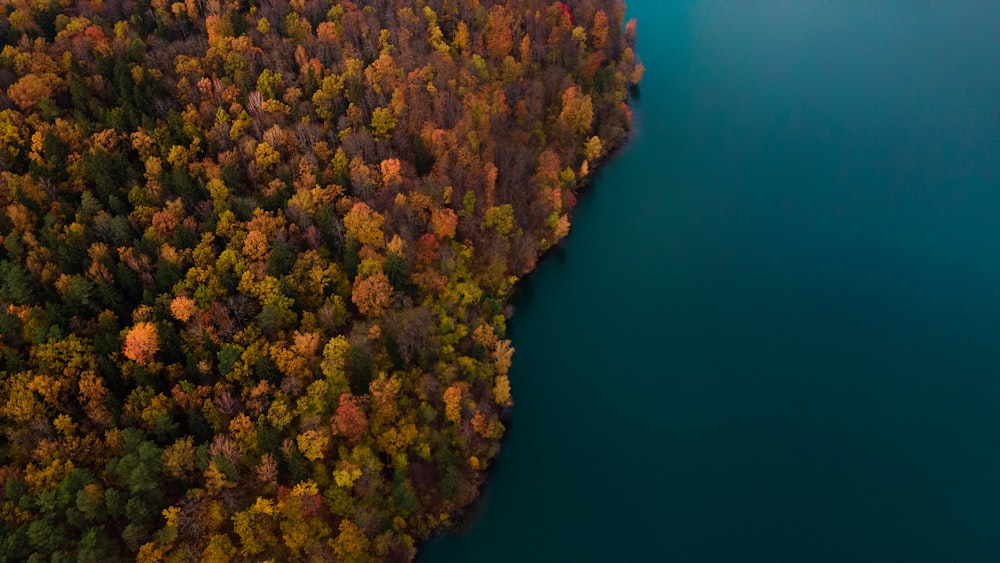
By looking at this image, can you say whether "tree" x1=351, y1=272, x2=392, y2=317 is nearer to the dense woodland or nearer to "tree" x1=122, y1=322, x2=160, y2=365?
the dense woodland

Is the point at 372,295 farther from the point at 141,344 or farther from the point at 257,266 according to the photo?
the point at 141,344

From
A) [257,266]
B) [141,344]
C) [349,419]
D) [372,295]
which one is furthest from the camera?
[372,295]

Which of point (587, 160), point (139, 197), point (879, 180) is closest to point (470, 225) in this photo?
point (587, 160)

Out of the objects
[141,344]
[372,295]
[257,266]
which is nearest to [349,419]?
[372,295]

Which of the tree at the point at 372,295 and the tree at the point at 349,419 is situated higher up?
the tree at the point at 372,295

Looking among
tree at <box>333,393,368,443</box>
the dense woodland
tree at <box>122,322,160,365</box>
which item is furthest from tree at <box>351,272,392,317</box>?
tree at <box>122,322,160,365</box>

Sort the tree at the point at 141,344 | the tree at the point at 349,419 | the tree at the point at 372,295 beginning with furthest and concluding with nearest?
the tree at the point at 372,295, the tree at the point at 349,419, the tree at the point at 141,344

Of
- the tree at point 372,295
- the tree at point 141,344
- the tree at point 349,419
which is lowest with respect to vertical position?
the tree at point 141,344

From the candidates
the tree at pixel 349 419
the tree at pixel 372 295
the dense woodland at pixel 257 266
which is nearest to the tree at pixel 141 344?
the dense woodland at pixel 257 266

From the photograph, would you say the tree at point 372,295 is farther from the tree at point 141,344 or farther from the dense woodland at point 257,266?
the tree at point 141,344
